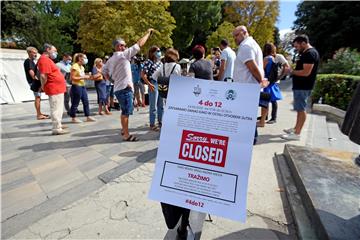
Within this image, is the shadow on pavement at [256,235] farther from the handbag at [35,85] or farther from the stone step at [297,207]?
the handbag at [35,85]

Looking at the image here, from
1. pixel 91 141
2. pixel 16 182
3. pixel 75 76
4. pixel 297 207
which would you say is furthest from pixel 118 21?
pixel 297 207

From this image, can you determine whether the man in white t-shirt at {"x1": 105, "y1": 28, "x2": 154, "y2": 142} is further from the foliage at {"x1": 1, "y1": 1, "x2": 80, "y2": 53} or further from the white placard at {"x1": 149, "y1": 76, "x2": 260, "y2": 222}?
the foliage at {"x1": 1, "y1": 1, "x2": 80, "y2": 53}

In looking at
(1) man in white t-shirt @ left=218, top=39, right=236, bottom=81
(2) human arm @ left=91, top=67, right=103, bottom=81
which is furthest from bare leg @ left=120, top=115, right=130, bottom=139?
(2) human arm @ left=91, top=67, right=103, bottom=81

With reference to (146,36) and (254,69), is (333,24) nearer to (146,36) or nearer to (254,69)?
(254,69)

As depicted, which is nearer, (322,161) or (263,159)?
(322,161)

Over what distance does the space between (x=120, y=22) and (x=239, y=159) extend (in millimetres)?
17398

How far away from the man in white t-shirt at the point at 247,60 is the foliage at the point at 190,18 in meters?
28.1

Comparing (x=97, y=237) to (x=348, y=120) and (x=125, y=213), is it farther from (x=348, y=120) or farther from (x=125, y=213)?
(x=348, y=120)

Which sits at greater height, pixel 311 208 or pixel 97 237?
pixel 311 208

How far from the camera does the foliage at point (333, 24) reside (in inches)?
842

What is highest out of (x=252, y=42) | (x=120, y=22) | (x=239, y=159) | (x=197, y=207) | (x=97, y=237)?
(x=120, y=22)

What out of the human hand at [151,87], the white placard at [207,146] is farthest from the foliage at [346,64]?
the white placard at [207,146]

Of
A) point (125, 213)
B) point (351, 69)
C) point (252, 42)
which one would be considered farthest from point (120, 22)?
point (125, 213)

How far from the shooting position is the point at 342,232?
1.99m
